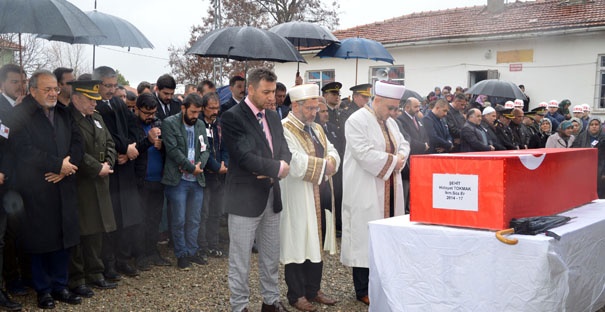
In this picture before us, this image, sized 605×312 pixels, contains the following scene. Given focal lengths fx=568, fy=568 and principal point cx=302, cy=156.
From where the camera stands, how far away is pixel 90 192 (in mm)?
5180

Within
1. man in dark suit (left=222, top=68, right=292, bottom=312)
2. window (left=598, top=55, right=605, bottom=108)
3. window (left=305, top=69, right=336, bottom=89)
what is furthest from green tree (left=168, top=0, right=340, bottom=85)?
man in dark suit (left=222, top=68, right=292, bottom=312)

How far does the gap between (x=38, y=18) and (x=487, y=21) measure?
18.6 metres

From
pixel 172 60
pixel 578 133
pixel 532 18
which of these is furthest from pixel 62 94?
pixel 172 60

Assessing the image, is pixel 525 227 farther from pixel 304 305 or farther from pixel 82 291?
pixel 82 291

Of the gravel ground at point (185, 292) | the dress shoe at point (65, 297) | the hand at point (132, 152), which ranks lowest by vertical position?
the gravel ground at point (185, 292)

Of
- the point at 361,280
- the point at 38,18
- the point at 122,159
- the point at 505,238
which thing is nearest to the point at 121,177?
the point at 122,159

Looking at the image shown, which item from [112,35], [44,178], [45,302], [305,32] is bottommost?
[45,302]

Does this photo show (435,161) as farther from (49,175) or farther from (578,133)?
(578,133)

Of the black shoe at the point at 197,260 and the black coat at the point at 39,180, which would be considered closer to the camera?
the black coat at the point at 39,180

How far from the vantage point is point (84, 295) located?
5074 mm

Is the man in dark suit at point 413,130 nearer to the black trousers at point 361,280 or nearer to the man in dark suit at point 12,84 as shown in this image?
the black trousers at point 361,280

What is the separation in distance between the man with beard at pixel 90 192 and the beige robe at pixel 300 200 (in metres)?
1.69

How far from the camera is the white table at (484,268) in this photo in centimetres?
311

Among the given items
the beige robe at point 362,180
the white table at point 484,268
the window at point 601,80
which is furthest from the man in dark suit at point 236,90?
the window at point 601,80
